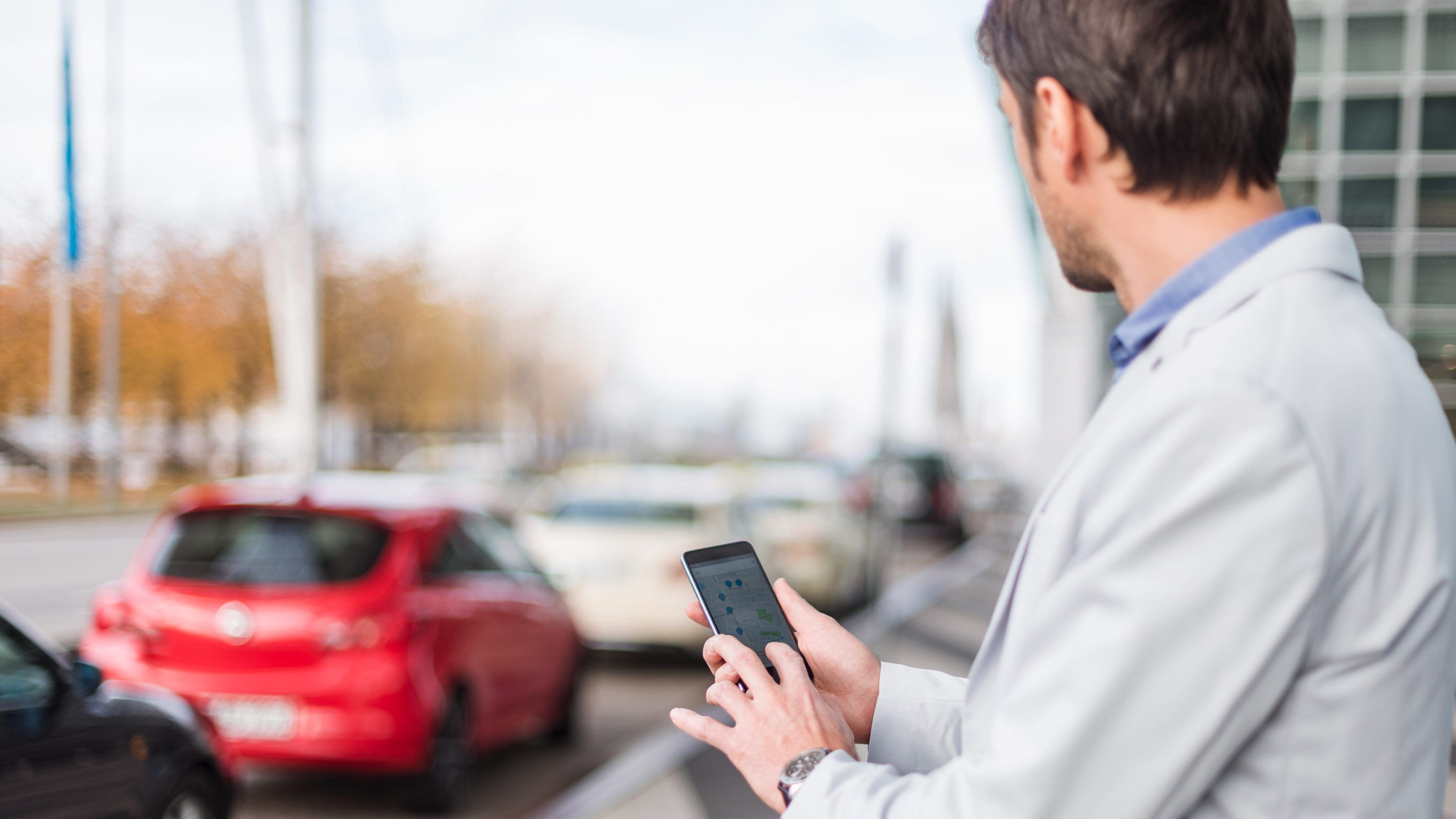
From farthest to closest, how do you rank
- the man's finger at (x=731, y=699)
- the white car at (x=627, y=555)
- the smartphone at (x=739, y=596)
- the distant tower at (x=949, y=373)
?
1. the distant tower at (x=949, y=373)
2. the white car at (x=627, y=555)
3. the smartphone at (x=739, y=596)
4. the man's finger at (x=731, y=699)

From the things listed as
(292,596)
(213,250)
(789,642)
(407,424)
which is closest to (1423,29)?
(292,596)

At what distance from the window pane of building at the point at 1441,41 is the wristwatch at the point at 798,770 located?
50.8 ft

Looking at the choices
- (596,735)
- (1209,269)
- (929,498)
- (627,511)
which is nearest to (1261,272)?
(1209,269)

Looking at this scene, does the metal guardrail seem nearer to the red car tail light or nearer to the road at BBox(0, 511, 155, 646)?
the red car tail light

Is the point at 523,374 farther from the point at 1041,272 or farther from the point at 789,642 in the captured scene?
the point at 789,642

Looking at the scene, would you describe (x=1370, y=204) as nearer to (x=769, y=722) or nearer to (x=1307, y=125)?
(x=1307, y=125)

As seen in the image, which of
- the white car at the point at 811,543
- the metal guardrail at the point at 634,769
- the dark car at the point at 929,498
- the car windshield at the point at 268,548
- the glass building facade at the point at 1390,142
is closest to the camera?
the car windshield at the point at 268,548

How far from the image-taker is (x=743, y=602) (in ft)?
6.01

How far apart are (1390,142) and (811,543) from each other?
7929 millimetres

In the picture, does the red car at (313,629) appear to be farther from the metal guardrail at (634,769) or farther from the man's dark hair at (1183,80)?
the man's dark hair at (1183,80)

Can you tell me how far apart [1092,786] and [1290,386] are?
37cm

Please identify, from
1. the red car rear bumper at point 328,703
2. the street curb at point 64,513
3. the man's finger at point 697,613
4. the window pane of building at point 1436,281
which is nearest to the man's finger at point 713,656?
the man's finger at point 697,613

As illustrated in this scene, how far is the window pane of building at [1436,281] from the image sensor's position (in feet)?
48.8

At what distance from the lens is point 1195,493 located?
3.68 ft
